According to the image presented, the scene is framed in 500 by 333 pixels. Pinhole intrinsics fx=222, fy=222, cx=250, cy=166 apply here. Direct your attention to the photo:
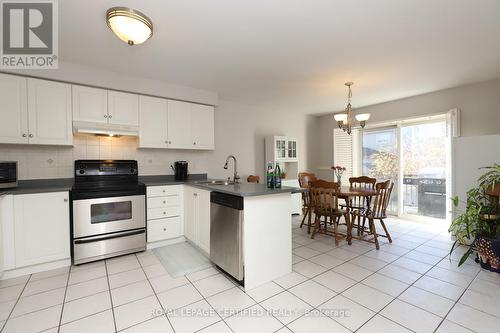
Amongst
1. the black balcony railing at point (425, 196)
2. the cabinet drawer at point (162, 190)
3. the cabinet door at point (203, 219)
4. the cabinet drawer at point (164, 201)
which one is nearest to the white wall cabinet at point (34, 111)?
the cabinet drawer at point (162, 190)

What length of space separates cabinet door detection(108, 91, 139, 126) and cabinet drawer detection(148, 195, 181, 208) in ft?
3.82

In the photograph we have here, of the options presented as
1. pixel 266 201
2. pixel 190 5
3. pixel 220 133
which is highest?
pixel 190 5

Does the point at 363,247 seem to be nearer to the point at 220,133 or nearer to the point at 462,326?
the point at 462,326

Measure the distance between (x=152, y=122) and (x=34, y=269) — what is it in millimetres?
2243

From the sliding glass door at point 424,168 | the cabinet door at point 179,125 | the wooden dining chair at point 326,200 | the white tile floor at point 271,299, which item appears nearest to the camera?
the white tile floor at point 271,299

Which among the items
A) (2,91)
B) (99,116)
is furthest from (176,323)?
(2,91)

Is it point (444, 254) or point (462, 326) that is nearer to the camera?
point (462, 326)

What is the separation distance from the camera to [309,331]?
5.17 feet

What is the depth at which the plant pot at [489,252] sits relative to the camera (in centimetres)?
235

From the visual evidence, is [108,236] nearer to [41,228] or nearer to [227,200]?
[41,228]

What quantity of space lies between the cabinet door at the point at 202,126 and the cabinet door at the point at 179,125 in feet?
0.29

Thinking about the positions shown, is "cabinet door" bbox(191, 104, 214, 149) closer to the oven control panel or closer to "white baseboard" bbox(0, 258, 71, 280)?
the oven control panel

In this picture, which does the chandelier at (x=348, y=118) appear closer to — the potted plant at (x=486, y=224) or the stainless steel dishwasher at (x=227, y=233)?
the potted plant at (x=486, y=224)

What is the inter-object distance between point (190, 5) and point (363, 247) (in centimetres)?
348
